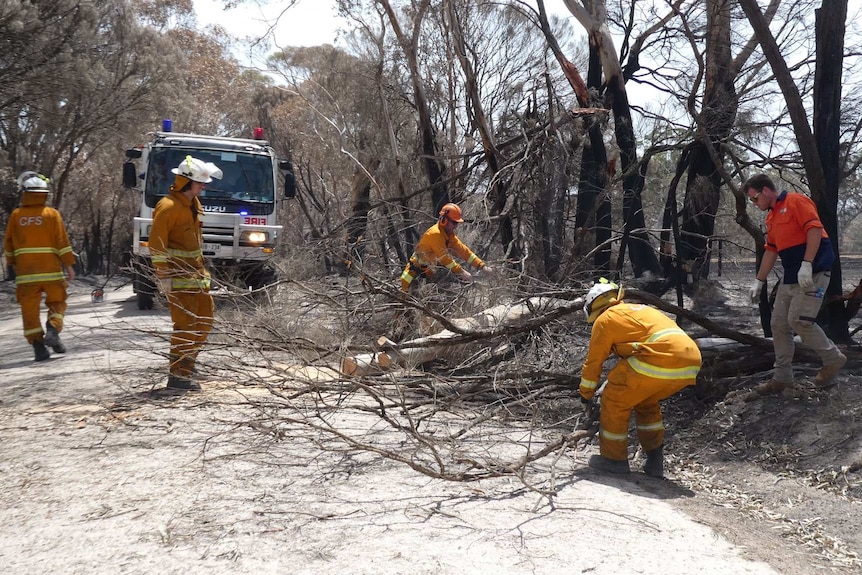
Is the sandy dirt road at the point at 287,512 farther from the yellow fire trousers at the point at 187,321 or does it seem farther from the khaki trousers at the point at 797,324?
the khaki trousers at the point at 797,324

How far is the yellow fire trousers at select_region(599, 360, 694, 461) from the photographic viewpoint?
4527 millimetres

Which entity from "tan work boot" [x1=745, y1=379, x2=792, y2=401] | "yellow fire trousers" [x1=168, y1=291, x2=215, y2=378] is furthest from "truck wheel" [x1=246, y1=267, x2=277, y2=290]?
"tan work boot" [x1=745, y1=379, x2=792, y2=401]

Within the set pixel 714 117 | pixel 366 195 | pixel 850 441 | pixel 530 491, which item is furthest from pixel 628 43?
pixel 530 491

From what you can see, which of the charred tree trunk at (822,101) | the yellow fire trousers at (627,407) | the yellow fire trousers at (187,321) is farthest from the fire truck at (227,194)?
the yellow fire trousers at (627,407)

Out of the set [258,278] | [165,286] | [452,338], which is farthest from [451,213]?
[258,278]

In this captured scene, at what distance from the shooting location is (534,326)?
6.06 metres

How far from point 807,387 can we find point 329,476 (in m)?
3.61

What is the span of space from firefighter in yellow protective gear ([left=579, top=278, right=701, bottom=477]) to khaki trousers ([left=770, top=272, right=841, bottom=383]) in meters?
1.28

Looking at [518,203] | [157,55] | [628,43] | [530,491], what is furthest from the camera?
[157,55]

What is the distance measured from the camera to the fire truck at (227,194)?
11062 mm

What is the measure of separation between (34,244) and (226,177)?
168 inches

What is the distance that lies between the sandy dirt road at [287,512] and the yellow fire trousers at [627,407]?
22 cm

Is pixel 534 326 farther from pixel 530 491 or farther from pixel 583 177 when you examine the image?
pixel 583 177

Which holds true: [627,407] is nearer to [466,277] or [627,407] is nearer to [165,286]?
[466,277]
